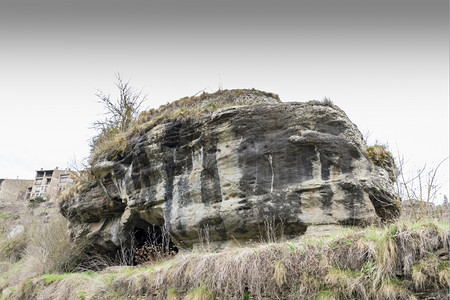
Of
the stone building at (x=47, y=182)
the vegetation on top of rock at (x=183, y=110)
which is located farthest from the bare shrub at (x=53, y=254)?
the stone building at (x=47, y=182)

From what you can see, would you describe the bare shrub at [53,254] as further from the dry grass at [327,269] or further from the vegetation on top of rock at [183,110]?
the dry grass at [327,269]

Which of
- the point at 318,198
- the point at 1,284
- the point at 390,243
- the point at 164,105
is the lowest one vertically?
the point at 1,284

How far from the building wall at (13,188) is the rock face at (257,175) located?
48.4m

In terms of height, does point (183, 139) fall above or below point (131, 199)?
above

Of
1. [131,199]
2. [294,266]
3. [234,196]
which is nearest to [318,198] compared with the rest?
[234,196]

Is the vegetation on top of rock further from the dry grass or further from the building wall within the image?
the building wall

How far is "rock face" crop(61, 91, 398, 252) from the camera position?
24.7 feet

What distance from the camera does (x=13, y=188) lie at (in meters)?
48.8

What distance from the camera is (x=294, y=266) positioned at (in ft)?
16.8

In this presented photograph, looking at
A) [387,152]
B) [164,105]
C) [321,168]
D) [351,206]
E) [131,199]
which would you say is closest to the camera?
[351,206]

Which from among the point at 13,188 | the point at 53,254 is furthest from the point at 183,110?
the point at 13,188

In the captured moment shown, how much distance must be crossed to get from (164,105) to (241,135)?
6338 mm

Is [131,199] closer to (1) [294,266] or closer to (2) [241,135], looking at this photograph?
(2) [241,135]

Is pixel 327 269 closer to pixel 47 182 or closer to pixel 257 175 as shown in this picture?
pixel 257 175
